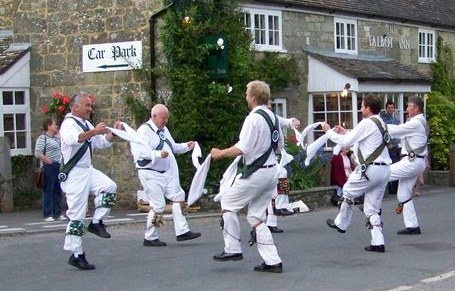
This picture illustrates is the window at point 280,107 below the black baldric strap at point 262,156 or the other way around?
the other way around

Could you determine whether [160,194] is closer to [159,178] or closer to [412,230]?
[159,178]

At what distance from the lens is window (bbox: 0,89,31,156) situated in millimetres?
19125

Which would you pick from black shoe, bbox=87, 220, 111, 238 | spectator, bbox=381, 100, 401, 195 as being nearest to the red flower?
spectator, bbox=381, 100, 401, 195

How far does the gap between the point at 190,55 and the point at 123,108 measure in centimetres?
186

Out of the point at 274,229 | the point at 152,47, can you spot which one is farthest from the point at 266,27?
the point at 274,229

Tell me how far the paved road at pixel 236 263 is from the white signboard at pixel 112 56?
4.66m

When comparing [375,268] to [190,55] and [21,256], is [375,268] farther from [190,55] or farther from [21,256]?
[190,55]

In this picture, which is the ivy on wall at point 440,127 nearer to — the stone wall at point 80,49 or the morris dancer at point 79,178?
the stone wall at point 80,49

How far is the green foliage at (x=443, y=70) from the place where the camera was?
2688 centimetres

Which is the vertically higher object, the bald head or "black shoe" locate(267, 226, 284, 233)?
the bald head

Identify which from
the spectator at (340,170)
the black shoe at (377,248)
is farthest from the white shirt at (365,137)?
the spectator at (340,170)

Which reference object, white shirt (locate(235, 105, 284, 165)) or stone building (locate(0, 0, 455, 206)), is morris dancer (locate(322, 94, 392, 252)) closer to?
white shirt (locate(235, 105, 284, 165))

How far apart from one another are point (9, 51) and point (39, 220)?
4.99 m

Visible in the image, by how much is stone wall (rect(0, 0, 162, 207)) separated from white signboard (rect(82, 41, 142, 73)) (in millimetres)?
104
